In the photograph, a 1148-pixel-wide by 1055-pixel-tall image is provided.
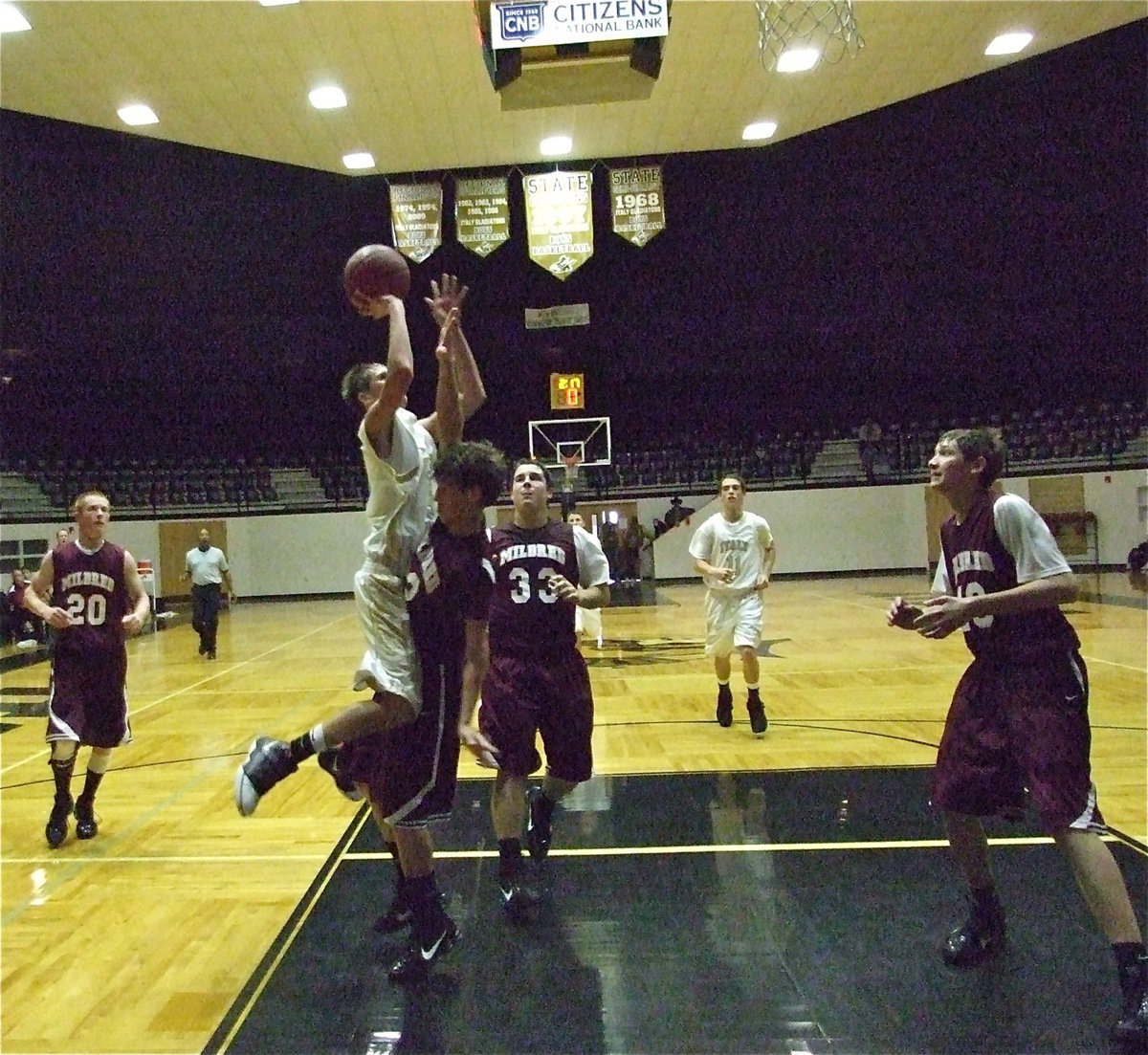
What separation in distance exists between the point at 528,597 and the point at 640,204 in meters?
10.3

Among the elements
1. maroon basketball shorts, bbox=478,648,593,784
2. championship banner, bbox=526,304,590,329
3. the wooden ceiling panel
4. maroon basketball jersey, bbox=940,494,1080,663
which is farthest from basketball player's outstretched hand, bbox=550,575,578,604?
championship banner, bbox=526,304,590,329

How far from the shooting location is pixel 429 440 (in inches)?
107

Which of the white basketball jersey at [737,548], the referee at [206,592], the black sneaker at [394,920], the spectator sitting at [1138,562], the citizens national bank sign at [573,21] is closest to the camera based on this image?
the black sneaker at [394,920]

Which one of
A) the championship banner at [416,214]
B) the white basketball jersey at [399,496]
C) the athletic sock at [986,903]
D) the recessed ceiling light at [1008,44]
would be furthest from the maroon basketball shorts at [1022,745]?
the championship banner at [416,214]

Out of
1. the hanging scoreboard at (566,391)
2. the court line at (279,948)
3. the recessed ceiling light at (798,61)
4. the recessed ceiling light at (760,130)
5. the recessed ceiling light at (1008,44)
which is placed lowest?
the court line at (279,948)

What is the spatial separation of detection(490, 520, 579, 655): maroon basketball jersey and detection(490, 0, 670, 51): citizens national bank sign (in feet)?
12.3

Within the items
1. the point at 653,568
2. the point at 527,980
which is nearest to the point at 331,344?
the point at 653,568

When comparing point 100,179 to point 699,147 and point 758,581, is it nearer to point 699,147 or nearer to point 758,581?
point 699,147

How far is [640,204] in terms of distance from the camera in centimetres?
1232

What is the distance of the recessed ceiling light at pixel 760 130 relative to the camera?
12.1 m

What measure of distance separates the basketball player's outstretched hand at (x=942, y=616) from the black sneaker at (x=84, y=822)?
12.8 ft

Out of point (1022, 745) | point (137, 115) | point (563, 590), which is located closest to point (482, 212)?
point (137, 115)

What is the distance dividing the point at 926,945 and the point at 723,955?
2.13 ft

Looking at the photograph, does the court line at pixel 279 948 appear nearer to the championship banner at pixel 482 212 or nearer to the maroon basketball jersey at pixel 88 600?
the maroon basketball jersey at pixel 88 600
